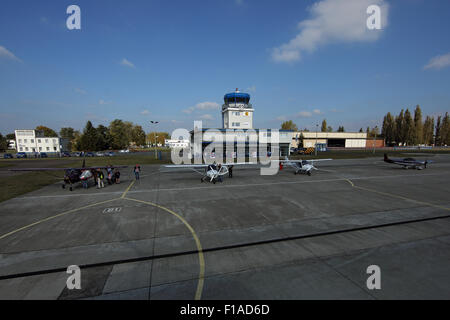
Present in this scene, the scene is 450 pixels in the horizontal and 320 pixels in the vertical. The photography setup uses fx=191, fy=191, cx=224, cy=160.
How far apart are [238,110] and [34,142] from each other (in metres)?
98.0

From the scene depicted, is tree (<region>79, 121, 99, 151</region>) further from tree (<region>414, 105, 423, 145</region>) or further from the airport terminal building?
tree (<region>414, 105, 423, 145</region>)

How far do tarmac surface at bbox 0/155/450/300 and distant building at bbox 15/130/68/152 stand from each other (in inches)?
3883

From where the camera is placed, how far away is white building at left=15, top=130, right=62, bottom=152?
8638 centimetres

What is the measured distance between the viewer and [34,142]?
87.9 metres

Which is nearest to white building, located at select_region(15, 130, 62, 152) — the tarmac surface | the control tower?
the control tower

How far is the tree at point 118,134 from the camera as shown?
10045 centimetres

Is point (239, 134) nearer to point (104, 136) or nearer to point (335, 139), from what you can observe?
point (335, 139)

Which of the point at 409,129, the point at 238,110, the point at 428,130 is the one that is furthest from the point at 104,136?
the point at 428,130

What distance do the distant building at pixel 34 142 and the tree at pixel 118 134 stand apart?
930 inches

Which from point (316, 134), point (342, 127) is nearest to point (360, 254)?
point (316, 134)

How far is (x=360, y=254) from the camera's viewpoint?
7773 mm

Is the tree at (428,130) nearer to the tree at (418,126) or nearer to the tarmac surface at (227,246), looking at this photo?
the tree at (418,126)

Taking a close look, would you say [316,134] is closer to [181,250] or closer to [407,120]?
[407,120]
